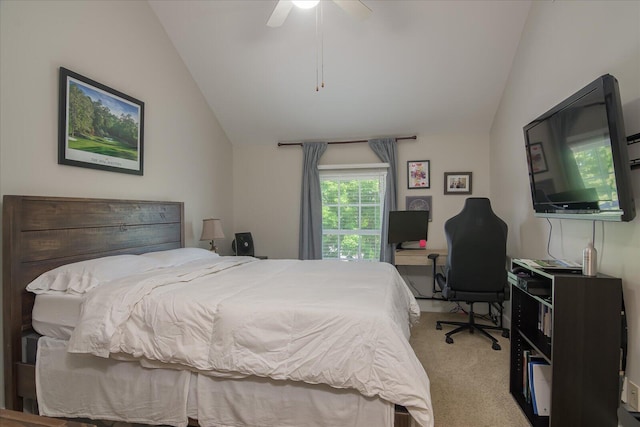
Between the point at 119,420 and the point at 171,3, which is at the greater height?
the point at 171,3

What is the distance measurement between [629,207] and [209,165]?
3.96 metres

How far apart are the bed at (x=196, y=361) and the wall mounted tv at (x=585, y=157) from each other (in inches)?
48.0

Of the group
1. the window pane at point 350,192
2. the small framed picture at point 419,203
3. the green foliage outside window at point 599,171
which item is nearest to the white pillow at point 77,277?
the green foliage outside window at point 599,171

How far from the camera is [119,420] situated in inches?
66.9

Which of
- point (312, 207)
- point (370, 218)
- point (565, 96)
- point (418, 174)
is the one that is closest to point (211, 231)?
point (312, 207)

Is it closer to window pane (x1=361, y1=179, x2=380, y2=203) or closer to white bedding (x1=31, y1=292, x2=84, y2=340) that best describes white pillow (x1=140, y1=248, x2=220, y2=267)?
white bedding (x1=31, y1=292, x2=84, y2=340)

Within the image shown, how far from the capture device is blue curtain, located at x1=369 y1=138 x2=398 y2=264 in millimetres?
4191

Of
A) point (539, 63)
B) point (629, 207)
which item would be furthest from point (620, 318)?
point (539, 63)

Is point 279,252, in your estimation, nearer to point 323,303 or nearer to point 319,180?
point 319,180

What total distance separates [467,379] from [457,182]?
250 centimetres

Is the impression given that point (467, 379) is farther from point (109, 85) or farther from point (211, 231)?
point (109, 85)

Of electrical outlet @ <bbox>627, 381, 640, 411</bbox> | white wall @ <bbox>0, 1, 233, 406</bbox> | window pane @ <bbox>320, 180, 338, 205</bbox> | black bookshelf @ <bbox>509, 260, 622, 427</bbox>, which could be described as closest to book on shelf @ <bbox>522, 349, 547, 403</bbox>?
black bookshelf @ <bbox>509, 260, 622, 427</bbox>

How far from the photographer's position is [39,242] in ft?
6.41

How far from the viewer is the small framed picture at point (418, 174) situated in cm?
419
